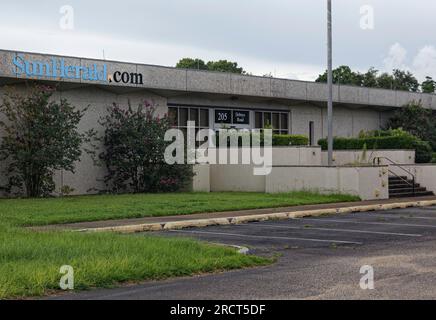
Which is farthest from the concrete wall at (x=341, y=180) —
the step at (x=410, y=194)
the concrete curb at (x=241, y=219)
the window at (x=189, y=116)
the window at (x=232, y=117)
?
the window at (x=232, y=117)

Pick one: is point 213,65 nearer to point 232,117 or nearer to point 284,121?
point 284,121

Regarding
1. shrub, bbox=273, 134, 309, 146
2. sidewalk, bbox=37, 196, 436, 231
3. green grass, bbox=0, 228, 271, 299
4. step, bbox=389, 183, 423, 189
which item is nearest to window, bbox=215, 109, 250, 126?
shrub, bbox=273, 134, 309, 146

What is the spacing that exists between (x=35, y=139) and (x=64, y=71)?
3436mm

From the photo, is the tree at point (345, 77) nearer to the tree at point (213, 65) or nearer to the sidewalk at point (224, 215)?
the tree at point (213, 65)

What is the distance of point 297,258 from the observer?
12461 millimetres

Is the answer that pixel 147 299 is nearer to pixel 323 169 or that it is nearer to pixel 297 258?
pixel 297 258

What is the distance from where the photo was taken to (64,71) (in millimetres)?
29328

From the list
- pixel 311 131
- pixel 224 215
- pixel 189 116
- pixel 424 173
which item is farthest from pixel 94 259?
pixel 311 131

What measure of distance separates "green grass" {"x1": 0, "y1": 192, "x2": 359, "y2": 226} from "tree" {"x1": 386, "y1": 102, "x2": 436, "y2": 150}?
1953 centimetres

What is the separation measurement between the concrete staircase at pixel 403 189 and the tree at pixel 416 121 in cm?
1344

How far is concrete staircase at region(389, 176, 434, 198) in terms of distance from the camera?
29678mm

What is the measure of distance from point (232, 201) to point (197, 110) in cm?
1274

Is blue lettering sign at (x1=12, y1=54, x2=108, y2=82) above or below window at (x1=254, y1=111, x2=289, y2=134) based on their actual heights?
above
